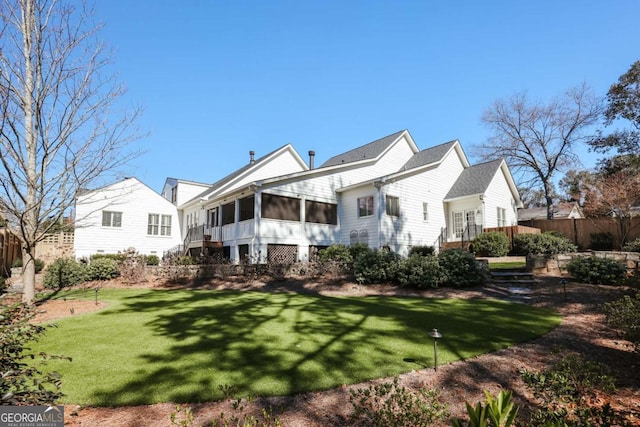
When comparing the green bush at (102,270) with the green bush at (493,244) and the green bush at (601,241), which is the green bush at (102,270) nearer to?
the green bush at (493,244)

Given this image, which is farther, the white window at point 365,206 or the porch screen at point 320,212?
the porch screen at point 320,212

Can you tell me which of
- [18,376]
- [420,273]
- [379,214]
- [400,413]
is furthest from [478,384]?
[379,214]

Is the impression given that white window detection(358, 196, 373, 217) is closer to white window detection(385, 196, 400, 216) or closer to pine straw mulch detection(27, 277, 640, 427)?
white window detection(385, 196, 400, 216)

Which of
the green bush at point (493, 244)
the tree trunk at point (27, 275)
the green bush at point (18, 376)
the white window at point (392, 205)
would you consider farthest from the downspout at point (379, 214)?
the green bush at point (18, 376)

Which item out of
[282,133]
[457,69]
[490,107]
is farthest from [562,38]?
[490,107]

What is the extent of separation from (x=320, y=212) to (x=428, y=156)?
9.89 meters

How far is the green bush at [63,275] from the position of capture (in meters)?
14.4

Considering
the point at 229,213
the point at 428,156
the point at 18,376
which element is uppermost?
the point at 428,156

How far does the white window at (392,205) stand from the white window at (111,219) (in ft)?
64.4

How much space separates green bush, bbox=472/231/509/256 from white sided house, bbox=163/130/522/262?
247 cm

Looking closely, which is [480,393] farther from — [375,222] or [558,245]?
[558,245]

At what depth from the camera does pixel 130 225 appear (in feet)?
82.9

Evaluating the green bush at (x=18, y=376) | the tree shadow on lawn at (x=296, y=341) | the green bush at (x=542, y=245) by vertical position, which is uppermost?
the green bush at (x=542, y=245)

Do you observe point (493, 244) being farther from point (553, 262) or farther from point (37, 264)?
point (37, 264)
